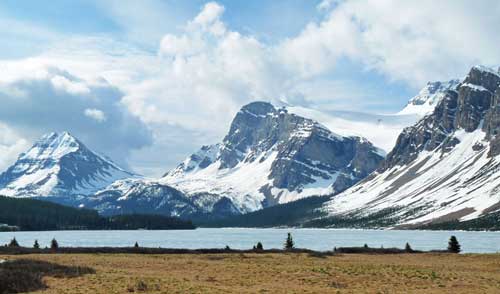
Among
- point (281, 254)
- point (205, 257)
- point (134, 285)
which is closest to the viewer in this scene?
point (134, 285)

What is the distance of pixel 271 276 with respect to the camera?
62156mm

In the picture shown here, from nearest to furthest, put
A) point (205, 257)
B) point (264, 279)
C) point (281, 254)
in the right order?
point (264, 279), point (205, 257), point (281, 254)

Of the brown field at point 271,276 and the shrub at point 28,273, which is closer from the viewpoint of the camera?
the shrub at point 28,273

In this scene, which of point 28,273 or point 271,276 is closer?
point 28,273

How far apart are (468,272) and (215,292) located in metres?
32.5

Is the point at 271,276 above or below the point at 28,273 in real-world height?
below

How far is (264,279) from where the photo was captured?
59.8m

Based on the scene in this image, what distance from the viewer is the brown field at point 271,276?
52059 mm

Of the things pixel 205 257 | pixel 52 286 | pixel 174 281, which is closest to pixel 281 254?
pixel 205 257

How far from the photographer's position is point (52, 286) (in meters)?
52.5

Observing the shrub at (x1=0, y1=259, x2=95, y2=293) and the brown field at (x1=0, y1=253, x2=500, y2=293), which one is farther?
the brown field at (x1=0, y1=253, x2=500, y2=293)

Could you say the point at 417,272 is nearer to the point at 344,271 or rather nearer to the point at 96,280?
the point at 344,271

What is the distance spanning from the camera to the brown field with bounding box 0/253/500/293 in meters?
52.1

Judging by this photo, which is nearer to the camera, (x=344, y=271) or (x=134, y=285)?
(x=134, y=285)
